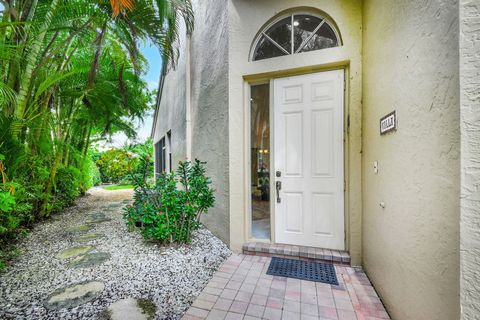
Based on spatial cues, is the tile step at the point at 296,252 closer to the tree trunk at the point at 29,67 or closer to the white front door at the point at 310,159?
the white front door at the point at 310,159

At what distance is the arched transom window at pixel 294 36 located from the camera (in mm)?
2863

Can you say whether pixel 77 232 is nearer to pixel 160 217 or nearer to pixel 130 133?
pixel 160 217

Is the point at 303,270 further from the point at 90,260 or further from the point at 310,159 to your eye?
the point at 90,260

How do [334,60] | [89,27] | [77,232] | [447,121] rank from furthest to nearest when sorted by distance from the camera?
[77,232] < [89,27] < [334,60] < [447,121]

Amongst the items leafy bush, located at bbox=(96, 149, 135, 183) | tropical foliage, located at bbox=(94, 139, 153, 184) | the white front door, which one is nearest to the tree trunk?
the white front door

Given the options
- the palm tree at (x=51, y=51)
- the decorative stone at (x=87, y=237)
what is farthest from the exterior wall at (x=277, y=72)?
the decorative stone at (x=87, y=237)

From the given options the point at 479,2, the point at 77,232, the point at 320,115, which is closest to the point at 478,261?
the point at 479,2

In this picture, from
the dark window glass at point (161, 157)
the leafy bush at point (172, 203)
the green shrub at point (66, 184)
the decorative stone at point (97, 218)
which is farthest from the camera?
the dark window glass at point (161, 157)

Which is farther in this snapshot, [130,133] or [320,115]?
[130,133]

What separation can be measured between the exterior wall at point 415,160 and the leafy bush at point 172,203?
2.15 metres

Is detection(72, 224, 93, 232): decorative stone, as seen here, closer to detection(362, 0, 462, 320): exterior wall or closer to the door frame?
the door frame

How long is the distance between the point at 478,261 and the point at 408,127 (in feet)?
3.17

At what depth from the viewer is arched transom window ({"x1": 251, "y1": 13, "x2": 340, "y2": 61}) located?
286 cm

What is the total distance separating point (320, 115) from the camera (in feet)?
9.35
